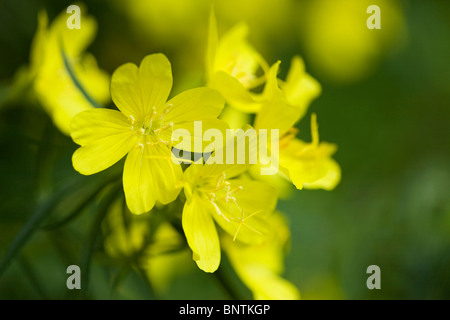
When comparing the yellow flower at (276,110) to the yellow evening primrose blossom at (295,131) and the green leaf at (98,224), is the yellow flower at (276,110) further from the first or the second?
the green leaf at (98,224)

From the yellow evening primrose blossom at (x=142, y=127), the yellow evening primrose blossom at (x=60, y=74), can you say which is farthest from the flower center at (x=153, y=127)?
the yellow evening primrose blossom at (x=60, y=74)

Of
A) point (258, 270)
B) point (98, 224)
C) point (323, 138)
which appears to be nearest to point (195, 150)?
point (98, 224)

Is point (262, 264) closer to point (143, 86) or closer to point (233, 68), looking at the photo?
point (233, 68)

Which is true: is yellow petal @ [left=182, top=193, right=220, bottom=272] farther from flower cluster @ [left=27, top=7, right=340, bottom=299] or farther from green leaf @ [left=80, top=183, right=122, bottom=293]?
green leaf @ [left=80, top=183, right=122, bottom=293]

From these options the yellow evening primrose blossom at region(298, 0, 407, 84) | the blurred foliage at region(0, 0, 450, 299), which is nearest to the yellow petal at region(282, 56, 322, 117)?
the blurred foliage at region(0, 0, 450, 299)

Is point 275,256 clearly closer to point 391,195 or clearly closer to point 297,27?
point 391,195
